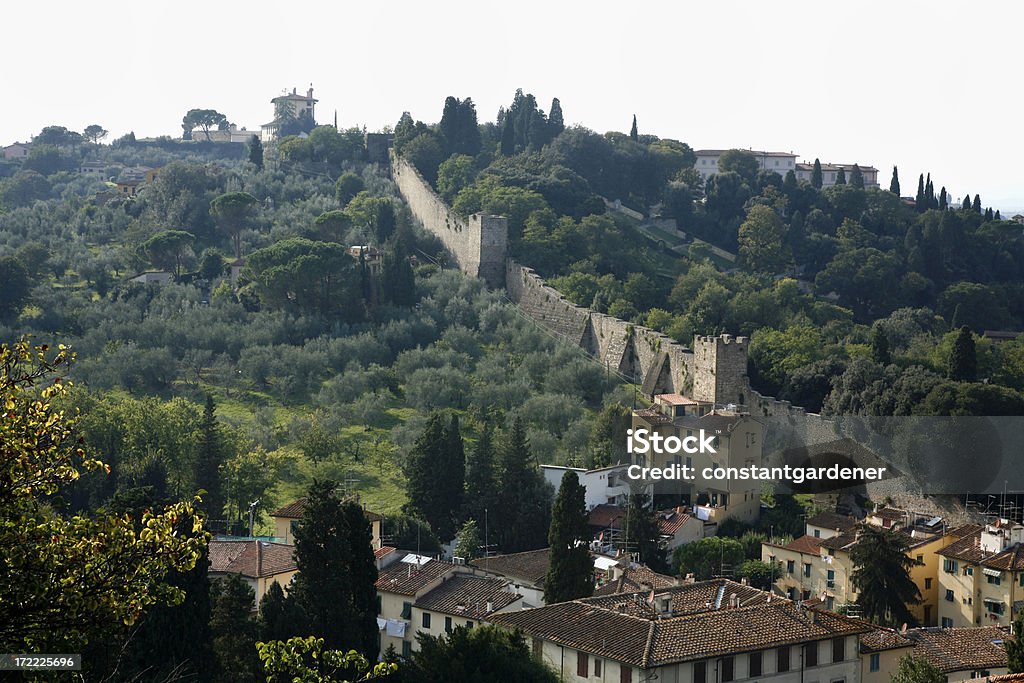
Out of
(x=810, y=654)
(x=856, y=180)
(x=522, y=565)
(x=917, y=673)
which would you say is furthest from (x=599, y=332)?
(x=856, y=180)

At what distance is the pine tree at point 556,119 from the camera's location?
201ft

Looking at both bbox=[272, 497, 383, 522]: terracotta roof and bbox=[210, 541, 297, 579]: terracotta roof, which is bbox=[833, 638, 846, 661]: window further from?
bbox=[272, 497, 383, 522]: terracotta roof

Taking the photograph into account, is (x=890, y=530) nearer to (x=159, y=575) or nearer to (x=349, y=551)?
(x=349, y=551)

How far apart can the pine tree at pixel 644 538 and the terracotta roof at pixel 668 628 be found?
6.63 m

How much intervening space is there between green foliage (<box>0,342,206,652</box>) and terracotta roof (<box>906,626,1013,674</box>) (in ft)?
54.7

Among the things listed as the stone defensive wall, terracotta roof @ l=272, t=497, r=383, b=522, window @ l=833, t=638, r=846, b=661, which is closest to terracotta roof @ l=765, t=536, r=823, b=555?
the stone defensive wall

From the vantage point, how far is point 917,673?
19.7 m

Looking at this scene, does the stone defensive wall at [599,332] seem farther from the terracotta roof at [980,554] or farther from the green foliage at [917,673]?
the green foliage at [917,673]

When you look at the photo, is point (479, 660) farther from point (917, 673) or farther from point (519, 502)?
point (519, 502)

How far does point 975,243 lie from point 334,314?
25.5 m

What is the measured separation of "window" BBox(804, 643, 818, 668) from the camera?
21.8 m

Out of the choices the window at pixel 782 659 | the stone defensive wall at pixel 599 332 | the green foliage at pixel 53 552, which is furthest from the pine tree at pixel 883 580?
the green foliage at pixel 53 552

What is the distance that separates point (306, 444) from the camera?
3547 cm

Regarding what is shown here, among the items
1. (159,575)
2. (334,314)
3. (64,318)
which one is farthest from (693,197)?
(159,575)
